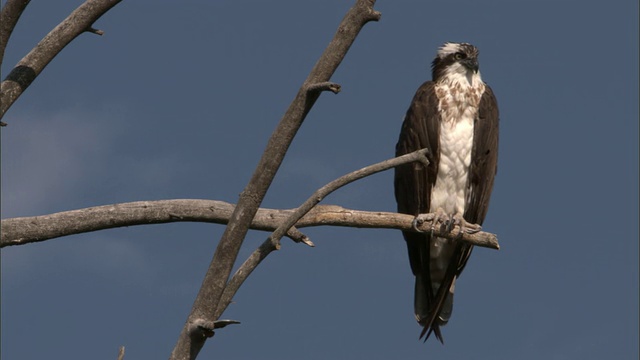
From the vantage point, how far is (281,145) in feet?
17.5

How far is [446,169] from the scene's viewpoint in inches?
330

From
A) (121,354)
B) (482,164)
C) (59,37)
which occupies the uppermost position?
(482,164)

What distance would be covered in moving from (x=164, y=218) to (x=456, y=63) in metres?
3.16

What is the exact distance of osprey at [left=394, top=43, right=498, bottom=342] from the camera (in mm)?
8344

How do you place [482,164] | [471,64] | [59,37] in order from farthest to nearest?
[471,64], [482,164], [59,37]

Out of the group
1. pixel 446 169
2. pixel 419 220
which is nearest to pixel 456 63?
pixel 446 169

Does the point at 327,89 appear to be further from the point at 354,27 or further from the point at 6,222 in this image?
the point at 6,222

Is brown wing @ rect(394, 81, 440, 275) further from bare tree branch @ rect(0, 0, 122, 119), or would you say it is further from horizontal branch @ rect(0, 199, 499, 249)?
bare tree branch @ rect(0, 0, 122, 119)

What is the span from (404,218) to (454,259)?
165 centimetres

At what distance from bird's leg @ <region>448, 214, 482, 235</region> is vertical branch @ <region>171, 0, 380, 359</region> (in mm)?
2641

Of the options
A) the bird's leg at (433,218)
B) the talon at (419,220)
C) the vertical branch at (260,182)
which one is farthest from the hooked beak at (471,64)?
the vertical branch at (260,182)

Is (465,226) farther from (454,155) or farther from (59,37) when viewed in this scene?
(59,37)

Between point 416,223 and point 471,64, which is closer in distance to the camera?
point 416,223

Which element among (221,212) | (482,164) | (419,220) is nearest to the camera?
(221,212)
